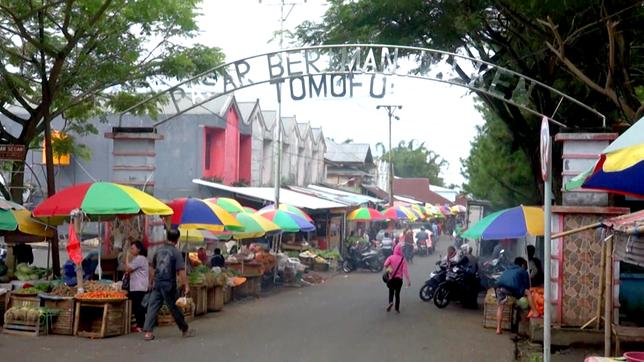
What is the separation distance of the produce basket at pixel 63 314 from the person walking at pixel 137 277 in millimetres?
1004

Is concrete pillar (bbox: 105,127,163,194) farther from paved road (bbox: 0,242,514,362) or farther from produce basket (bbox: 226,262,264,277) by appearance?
produce basket (bbox: 226,262,264,277)

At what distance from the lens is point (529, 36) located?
17.5 m

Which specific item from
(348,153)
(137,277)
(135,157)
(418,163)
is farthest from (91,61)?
(418,163)

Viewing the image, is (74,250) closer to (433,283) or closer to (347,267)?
(433,283)

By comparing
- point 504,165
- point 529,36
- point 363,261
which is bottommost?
point 363,261

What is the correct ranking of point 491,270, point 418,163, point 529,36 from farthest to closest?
point 418,163
point 491,270
point 529,36

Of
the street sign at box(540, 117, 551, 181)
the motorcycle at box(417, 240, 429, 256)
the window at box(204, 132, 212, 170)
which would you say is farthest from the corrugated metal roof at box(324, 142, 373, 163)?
the street sign at box(540, 117, 551, 181)

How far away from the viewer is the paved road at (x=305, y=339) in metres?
11.5

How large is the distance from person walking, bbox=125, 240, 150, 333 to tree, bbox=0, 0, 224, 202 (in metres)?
4.49

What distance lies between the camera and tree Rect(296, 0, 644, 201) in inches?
559

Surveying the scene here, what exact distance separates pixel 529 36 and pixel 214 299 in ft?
28.7

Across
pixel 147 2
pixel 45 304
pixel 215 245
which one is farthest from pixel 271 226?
pixel 45 304

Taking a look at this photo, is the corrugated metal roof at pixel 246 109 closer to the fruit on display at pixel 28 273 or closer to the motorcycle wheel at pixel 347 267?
the motorcycle wheel at pixel 347 267

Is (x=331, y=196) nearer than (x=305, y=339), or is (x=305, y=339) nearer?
(x=305, y=339)
